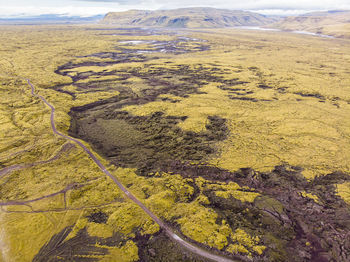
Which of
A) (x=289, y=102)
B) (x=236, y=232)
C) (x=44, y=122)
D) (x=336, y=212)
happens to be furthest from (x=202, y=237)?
(x=289, y=102)

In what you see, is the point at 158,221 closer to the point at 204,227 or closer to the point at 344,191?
the point at 204,227

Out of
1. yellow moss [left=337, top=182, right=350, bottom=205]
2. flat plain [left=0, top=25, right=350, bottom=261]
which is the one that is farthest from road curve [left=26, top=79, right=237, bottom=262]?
yellow moss [left=337, top=182, right=350, bottom=205]

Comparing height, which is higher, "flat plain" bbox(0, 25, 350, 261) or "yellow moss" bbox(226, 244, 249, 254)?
"flat plain" bbox(0, 25, 350, 261)

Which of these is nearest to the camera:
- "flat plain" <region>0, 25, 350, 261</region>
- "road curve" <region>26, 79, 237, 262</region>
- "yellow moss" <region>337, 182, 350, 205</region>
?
"road curve" <region>26, 79, 237, 262</region>

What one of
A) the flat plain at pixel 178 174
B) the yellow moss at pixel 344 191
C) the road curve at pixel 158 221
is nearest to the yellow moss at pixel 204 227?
the flat plain at pixel 178 174

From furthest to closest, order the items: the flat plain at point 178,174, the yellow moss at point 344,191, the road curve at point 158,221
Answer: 1. the yellow moss at point 344,191
2. the flat plain at point 178,174
3. the road curve at point 158,221

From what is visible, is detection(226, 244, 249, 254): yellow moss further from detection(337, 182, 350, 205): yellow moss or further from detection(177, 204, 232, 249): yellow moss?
detection(337, 182, 350, 205): yellow moss

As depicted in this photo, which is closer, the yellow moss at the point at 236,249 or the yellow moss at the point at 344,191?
the yellow moss at the point at 236,249

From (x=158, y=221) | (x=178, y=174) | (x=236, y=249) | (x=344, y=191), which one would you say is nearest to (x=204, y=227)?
(x=236, y=249)

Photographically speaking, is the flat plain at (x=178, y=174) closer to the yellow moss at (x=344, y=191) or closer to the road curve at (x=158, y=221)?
the yellow moss at (x=344, y=191)
